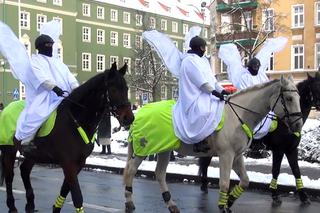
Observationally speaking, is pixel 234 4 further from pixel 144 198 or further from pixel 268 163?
pixel 144 198

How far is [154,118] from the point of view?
9.20 m

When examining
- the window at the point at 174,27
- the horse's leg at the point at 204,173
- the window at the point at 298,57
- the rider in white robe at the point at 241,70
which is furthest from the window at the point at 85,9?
the rider in white robe at the point at 241,70

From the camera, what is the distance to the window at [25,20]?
6544 cm

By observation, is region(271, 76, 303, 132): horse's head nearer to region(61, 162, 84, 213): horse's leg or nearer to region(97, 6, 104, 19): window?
region(61, 162, 84, 213): horse's leg

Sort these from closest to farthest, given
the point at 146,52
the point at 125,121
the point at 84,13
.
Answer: the point at 125,121 < the point at 146,52 < the point at 84,13

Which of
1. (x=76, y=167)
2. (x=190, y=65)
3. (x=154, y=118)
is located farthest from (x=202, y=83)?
(x=76, y=167)

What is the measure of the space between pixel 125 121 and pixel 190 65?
192 centimetres

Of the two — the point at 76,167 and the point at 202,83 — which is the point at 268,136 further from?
the point at 76,167

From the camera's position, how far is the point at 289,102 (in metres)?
8.54

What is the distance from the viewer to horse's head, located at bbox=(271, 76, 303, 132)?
27.9 feet

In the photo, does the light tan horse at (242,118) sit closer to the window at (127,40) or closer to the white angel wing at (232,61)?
the white angel wing at (232,61)

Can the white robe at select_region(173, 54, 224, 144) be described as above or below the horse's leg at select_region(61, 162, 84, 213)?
above

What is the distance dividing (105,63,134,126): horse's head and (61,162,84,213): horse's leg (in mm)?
882

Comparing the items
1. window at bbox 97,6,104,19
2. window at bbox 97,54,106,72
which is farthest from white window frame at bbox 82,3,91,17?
window at bbox 97,54,106,72
